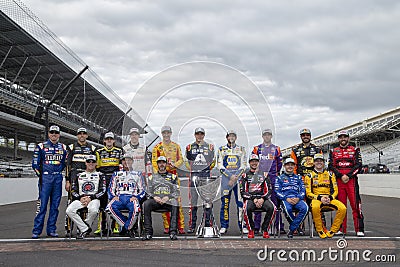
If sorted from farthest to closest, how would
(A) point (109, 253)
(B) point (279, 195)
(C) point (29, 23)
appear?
1. (C) point (29, 23)
2. (B) point (279, 195)
3. (A) point (109, 253)

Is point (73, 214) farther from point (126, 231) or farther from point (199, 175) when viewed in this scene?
point (199, 175)

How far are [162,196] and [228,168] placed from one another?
1.40 m

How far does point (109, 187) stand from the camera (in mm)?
7766

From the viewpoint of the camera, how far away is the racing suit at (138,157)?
27.5 feet

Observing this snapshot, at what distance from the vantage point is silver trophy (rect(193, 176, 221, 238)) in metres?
7.53

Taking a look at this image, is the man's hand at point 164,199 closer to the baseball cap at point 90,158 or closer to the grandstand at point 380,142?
the baseball cap at point 90,158

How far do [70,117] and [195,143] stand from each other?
26.8 meters

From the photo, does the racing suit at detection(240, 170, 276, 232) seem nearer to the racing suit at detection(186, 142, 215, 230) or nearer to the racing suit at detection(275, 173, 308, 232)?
the racing suit at detection(275, 173, 308, 232)

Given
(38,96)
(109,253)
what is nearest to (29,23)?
(38,96)

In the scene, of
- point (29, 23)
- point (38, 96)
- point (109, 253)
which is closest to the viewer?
point (109, 253)

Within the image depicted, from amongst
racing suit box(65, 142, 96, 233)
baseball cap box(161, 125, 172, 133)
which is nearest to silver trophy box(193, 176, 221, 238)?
baseball cap box(161, 125, 172, 133)

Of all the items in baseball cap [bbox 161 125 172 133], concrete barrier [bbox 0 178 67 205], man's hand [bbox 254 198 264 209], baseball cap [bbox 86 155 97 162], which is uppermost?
baseball cap [bbox 161 125 172 133]

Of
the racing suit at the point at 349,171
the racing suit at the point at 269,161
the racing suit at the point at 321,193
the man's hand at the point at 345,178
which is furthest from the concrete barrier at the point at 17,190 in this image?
the man's hand at the point at 345,178

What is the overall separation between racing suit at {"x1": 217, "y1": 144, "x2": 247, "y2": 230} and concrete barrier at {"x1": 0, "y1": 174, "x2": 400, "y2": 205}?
10932 millimetres
